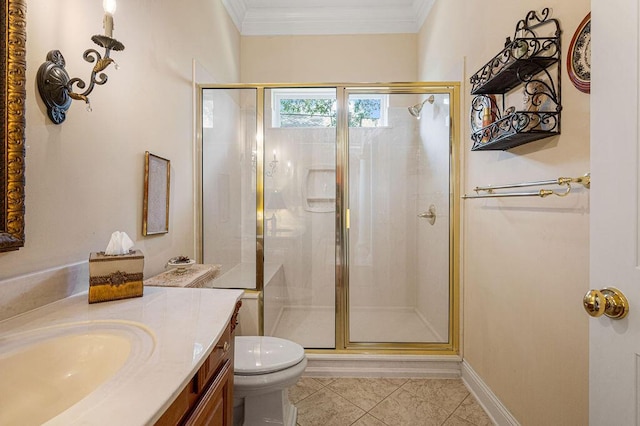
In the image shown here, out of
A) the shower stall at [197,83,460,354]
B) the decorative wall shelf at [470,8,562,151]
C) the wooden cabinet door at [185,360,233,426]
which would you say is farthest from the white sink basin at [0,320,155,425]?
the shower stall at [197,83,460,354]

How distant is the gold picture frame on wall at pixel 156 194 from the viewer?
155 cm

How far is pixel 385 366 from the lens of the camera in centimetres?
218

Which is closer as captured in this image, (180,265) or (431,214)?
(180,265)

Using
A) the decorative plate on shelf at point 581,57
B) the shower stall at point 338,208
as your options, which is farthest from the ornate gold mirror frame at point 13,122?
the decorative plate on shelf at point 581,57

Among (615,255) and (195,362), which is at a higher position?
(615,255)

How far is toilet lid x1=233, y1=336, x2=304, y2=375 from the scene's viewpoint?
1438 millimetres

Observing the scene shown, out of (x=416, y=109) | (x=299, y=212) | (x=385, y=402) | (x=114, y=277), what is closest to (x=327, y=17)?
(x=416, y=109)

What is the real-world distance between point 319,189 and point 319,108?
0.68 meters

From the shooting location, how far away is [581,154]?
42.8 inches

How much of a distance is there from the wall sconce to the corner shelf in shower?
1729 millimetres

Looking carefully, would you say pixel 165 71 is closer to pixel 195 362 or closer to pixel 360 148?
pixel 360 148

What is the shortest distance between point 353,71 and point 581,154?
2561mm

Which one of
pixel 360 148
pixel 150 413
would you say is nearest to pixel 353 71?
pixel 360 148

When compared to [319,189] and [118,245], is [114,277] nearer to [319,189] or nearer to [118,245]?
[118,245]
